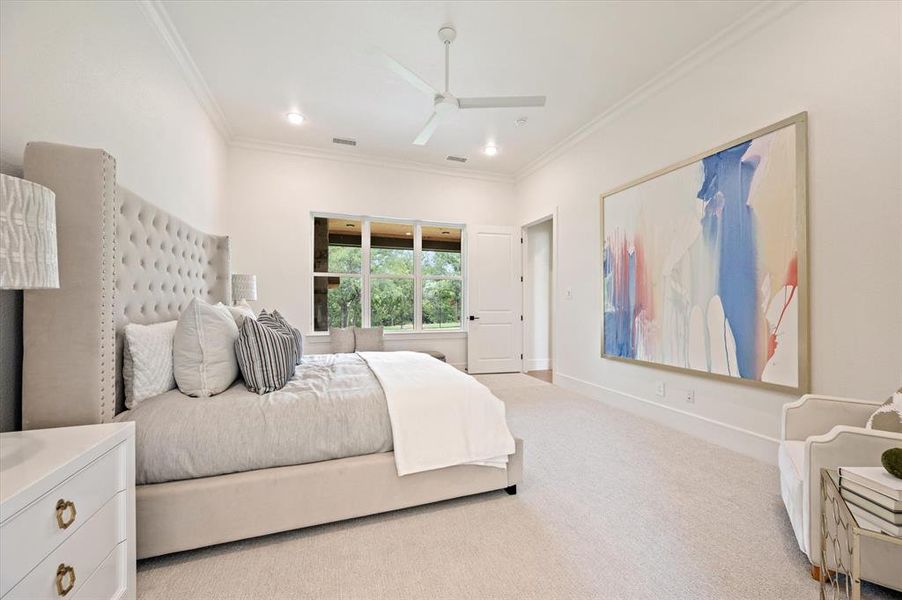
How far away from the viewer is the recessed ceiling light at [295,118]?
147 inches

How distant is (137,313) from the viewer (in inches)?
78.5

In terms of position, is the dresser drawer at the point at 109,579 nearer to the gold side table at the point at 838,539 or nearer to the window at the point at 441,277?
the gold side table at the point at 838,539

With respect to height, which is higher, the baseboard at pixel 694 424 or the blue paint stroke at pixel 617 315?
the blue paint stroke at pixel 617 315

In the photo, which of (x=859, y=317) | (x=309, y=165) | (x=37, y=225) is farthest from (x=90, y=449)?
(x=309, y=165)

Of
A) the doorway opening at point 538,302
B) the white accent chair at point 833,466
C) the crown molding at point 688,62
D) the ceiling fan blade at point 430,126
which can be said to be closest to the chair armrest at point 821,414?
the white accent chair at point 833,466

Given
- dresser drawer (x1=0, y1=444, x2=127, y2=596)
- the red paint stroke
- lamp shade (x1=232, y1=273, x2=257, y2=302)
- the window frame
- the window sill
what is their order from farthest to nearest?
the window frame, the window sill, lamp shade (x1=232, y1=273, x2=257, y2=302), the red paint stroke, dresser drawer (x1=0, y1=444, x2=127, y2=596)

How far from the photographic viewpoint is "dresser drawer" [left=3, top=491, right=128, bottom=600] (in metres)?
0.83

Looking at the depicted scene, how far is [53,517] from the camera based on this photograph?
0.89 m

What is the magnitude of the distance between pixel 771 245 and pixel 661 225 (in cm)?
87

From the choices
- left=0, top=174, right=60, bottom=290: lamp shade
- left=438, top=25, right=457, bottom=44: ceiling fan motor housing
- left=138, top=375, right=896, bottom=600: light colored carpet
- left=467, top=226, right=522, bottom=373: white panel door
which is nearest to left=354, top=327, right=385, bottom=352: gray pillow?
left=467, top=226, right=522, bottom=373: white panel door

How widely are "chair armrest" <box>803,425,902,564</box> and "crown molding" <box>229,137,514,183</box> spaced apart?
15.6ft

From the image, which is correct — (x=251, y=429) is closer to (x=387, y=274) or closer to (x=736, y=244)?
(x=736, y=244)

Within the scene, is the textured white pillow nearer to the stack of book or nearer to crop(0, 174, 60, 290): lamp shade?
crop(0, 174, 60, 290): lamp shade

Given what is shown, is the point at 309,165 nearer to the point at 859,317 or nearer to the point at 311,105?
the point at 311,105
